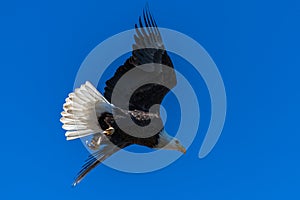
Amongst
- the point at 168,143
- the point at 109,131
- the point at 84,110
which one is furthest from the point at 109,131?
the point at 168,143

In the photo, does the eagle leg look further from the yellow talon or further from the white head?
the white head

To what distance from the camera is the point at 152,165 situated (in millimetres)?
12078

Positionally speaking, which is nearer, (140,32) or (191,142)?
(140,32)

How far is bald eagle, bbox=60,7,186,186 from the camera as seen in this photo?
11664mm

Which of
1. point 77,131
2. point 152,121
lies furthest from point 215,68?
point 77,131

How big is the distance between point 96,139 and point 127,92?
59cm

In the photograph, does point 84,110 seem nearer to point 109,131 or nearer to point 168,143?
point 109,131

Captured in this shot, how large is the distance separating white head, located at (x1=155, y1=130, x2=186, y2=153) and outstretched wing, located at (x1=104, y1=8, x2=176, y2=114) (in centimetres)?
30

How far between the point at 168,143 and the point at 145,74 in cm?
85

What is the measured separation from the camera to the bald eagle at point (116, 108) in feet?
38.3

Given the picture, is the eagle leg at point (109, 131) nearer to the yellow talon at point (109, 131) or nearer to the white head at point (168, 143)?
the yellow talon at point (109, 131)

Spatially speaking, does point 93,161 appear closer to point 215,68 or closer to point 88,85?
point 88,85

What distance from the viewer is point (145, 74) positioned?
11703mm

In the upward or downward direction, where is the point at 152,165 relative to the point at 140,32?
downward
